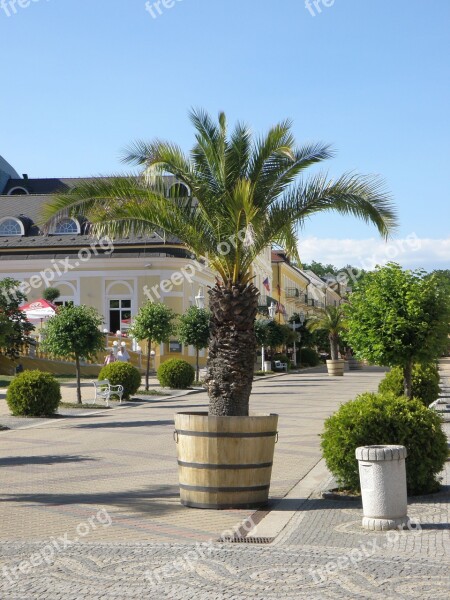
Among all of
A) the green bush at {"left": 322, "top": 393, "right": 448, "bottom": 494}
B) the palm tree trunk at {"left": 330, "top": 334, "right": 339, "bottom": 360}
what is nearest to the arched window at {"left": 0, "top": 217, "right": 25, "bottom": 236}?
the palm tree trunk at {"left": 330, "top": 334, "right": 339, "bottom": 360}

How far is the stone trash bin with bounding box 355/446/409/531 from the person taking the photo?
851 centimetres

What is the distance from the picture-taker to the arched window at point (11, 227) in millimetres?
56956

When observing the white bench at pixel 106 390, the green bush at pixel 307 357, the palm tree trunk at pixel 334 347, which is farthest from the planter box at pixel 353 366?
the white bench at pixel 106 390

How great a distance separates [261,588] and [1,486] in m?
5.93

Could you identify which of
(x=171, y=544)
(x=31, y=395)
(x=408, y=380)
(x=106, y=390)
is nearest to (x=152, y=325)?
(x=106, y=390)

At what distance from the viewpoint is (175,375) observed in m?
35.2

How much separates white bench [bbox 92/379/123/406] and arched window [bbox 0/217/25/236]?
3005 cm

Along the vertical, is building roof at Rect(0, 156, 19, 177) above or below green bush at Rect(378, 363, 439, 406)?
above

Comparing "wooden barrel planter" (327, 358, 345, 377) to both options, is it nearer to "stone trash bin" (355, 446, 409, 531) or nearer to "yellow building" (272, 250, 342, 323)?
"yellow building" (272, 250, 342, 323)

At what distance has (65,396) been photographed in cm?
3031

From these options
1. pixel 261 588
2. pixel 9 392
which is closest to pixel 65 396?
pixel 9 392

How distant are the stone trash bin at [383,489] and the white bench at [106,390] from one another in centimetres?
1867

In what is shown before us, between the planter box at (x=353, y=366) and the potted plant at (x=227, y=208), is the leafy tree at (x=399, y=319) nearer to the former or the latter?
the potted plant at (x=227, y=208)

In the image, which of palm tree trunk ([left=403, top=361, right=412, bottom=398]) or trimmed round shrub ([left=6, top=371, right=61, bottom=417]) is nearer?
palm tree trunk ([left=403, top=361, right=412, bottom=398])
